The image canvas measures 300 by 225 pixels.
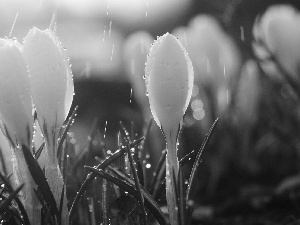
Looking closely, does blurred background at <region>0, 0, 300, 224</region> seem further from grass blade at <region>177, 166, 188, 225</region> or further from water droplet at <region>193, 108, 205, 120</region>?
grass blade at <region>177, 166, 188, 225</region>

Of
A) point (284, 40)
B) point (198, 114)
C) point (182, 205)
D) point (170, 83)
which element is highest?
point (284, 40)

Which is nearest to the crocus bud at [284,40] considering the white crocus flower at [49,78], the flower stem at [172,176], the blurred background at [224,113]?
the blurred background at [224,113]

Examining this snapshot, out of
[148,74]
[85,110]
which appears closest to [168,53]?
[148,74]

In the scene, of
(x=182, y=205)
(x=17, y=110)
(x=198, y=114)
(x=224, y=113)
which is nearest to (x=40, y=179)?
(x=17, y=110)

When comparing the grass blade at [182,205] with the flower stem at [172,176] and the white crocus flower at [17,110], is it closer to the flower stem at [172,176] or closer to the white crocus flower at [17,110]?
the flower stem at [172,176]

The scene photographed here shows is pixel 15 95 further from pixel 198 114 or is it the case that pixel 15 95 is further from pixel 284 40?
pixel 198 114

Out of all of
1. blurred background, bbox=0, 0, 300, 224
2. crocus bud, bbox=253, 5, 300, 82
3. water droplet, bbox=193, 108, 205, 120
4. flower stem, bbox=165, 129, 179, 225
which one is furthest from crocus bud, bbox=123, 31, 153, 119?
flower stem, bbox=165, 129, 179, 225

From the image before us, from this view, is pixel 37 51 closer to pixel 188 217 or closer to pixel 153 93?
pixel 153 93
